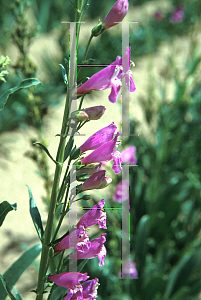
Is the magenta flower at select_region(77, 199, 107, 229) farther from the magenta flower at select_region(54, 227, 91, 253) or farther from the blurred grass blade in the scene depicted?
the blurred grass blade

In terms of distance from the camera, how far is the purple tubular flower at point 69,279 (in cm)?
54

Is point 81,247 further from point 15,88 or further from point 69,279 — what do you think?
point 15,88

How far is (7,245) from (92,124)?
1218mm

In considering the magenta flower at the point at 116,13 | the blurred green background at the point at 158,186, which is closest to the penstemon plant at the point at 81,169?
the magenta flower at the point at 116,13

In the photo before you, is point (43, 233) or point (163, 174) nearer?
point (43, 233)

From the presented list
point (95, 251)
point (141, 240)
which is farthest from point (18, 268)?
point (141, 240)

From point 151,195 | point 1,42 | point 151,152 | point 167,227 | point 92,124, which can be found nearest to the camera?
point 167,227

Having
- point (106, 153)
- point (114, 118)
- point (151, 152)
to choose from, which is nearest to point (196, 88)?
point (151, 152)

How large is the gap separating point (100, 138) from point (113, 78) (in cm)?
11

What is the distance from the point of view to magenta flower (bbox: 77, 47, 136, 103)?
49 cm

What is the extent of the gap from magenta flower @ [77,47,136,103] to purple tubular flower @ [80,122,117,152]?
7cm

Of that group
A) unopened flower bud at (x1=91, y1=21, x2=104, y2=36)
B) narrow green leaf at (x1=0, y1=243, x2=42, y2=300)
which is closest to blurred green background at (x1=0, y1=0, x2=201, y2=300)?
narrow green leaf at (x1=0, y1=243, x2=42, y2=300)

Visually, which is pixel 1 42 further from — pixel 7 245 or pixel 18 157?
pixel 7 245

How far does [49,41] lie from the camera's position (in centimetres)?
493
